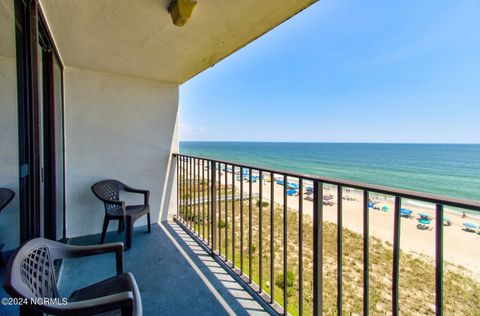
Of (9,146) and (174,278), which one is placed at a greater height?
(9,146)

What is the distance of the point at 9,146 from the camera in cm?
121

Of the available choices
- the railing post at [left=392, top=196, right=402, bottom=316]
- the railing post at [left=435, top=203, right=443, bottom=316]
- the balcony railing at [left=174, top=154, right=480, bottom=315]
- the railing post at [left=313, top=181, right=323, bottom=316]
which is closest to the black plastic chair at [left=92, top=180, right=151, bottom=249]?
the balcony railing at [left=174, top=154, right=480, bottom=315]

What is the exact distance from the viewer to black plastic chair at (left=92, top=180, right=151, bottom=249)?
242cm

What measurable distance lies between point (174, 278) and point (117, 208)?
128cm

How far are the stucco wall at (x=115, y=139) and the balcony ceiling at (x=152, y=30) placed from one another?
35 cm

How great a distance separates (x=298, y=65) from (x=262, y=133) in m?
15.7

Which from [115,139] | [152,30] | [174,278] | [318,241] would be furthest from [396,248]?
[115,139]

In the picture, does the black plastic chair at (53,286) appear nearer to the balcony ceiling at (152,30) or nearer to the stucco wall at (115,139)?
the balcony ceiling at (152,30)

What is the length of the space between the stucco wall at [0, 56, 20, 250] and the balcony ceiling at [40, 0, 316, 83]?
0.71 meters

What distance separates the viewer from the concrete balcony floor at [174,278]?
1556mm

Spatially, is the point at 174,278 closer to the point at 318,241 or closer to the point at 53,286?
the point at 53,286

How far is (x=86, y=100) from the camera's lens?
108 inches

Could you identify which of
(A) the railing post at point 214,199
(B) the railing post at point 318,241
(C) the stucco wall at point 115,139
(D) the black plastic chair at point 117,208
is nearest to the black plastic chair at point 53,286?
(B) the railing post at point 318,241

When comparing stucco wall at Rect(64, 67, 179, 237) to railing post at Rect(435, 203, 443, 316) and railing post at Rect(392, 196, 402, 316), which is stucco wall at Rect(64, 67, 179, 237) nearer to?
railing post at Rect(392, 196, 402, 316)
